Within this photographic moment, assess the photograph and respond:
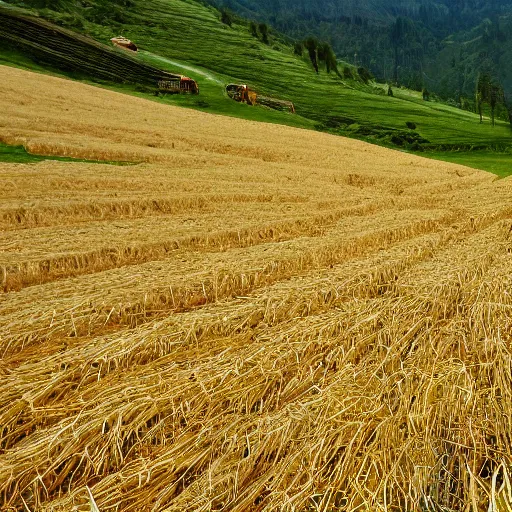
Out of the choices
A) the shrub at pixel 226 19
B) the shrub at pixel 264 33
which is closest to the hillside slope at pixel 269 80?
the shrub at pixel 264 33

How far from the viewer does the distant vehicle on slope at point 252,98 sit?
58688 millimetres

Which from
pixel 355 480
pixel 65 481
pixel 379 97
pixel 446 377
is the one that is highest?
pixel 379 97

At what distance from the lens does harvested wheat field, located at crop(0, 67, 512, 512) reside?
3586mm

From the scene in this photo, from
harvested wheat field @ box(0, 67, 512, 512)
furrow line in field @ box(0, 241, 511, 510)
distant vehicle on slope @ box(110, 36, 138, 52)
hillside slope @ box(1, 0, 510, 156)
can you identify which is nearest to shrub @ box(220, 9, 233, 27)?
hillside slope @ box(1, 0, 510, 156)

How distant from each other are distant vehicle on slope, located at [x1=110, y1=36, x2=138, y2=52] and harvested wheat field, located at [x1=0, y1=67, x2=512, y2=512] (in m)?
62.0

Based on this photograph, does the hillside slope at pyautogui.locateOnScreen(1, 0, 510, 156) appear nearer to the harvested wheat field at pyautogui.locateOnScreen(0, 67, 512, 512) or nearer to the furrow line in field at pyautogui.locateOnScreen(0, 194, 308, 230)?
the furrow line in field at pyautogui.locateOnScreen(0, 194, 308, 230)

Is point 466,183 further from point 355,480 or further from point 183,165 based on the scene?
point 355,480

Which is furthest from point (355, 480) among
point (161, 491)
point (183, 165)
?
point (183, 165)

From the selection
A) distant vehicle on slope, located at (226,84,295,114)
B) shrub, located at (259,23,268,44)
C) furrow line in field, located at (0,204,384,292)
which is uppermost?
shrub, located at (259,23,268,44)

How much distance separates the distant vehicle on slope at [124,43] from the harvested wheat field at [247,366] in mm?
62048

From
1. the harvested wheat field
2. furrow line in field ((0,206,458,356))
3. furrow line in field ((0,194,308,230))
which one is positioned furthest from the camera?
furrow line in field ((0,194,308,230))

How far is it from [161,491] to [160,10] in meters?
102

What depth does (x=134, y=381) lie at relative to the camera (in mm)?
4789

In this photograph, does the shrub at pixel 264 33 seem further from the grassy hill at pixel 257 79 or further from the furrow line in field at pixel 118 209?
the furrow line in field at pixel 118 209
